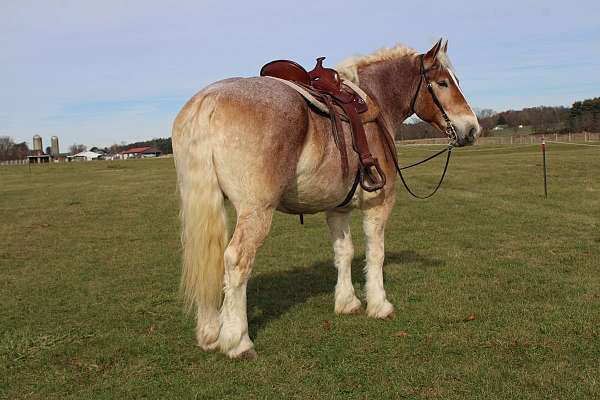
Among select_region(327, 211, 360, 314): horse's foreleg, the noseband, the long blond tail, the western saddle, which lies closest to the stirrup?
the western saddle

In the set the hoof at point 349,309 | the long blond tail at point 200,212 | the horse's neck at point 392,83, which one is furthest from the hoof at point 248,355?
the horse's neck at point 392,83

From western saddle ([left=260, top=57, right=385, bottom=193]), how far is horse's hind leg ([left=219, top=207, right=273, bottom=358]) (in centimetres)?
116

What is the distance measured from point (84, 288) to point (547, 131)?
82540 millimetres

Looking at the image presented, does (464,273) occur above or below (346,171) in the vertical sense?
below

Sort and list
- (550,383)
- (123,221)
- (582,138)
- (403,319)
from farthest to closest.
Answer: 1. (582,138)
2. (123,221)
3. (403,319)
4. (550,383)

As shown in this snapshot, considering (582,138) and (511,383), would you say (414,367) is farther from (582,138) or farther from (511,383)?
(582,138)

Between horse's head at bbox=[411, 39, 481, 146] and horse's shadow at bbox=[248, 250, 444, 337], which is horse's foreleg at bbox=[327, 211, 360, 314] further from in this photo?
horse's head at bbox=[411, 39, 481, 146]

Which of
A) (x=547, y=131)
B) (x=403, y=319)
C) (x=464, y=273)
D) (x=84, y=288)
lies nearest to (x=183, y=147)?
(x=403, y=319)

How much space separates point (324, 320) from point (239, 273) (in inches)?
65.9

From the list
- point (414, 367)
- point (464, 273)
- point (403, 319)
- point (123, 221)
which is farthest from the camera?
point (123, 221)

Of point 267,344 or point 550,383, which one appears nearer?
point 550,383

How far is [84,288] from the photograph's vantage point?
27.4 feet

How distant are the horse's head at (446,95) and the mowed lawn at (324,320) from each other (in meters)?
2.04

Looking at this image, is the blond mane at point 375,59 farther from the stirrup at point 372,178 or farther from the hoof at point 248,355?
the hoof at point 248,355
